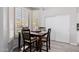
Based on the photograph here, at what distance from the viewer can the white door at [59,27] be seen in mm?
1611

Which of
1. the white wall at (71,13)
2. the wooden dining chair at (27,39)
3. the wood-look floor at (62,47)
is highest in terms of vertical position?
the white wall at (71,13)

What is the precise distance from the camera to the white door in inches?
63.4

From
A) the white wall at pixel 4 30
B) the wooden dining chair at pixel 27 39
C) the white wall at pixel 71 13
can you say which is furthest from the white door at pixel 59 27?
the white wall at pixel 4 30

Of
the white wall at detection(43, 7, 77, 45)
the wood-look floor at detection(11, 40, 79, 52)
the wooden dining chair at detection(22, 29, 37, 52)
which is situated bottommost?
the wood-look floor at detection(11, 40, 79, 52)

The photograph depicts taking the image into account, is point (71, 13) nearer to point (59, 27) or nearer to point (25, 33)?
point (59, 27)

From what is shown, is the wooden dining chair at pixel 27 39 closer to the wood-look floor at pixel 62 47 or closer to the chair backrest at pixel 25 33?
the chair backrest at pixel 25 33

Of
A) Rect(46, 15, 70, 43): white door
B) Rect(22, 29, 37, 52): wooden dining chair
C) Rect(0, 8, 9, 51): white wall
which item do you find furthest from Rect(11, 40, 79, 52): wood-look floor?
Rect(0, 8, 9, 51): white wall

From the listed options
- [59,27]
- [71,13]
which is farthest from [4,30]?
[71,13]

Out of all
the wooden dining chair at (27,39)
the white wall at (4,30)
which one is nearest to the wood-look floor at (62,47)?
the wooden dining chair at (27,39)

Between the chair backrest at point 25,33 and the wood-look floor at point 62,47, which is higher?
the chair backrest at point 25,33

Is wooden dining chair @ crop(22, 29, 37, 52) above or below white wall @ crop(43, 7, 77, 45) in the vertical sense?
below

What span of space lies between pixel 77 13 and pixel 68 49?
57 centimetres

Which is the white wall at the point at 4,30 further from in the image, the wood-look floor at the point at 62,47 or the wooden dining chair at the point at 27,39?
the wood-look floor at the point at 62,47

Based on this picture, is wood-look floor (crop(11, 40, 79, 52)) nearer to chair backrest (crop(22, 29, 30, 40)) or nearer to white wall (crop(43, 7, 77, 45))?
white wall (crop(43, 7, 77, 45))
